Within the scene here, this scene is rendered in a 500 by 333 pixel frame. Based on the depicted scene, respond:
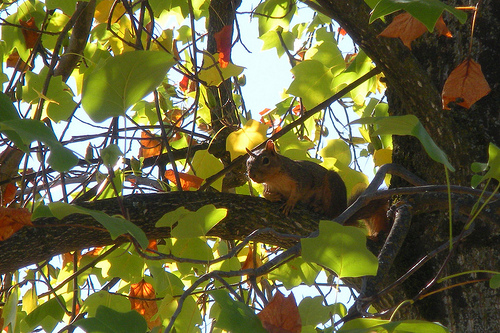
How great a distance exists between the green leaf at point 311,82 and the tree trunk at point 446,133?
0.66ft

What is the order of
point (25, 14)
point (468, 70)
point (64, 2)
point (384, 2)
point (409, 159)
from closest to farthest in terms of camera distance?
point (384, 2) < point (468, 70) < point (64, 2) < point (409, 159) < point (25, 14)

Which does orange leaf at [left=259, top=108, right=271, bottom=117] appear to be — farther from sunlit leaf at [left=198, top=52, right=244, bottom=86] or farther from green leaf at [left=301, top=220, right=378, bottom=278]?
green leaf at [left=301, top=220, right=378, bottom=278]

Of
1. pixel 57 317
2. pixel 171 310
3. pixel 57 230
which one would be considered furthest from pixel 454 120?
pixel 57 317

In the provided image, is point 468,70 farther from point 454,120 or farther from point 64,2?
point 64,2

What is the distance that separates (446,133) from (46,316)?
1309 millimetres

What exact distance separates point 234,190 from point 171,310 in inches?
48.2

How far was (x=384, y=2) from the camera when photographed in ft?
2.32

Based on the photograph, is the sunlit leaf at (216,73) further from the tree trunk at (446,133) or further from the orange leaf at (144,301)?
the orange leaf at (144,301)

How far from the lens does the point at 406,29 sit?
1187mm

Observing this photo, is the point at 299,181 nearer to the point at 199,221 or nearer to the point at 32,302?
the point at 32,302

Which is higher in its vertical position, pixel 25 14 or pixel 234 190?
pixel 25 14

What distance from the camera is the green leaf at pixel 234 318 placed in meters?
0.75

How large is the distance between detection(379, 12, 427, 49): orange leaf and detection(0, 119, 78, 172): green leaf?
29.6 inches

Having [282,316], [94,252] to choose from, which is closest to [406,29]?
[282,316]
